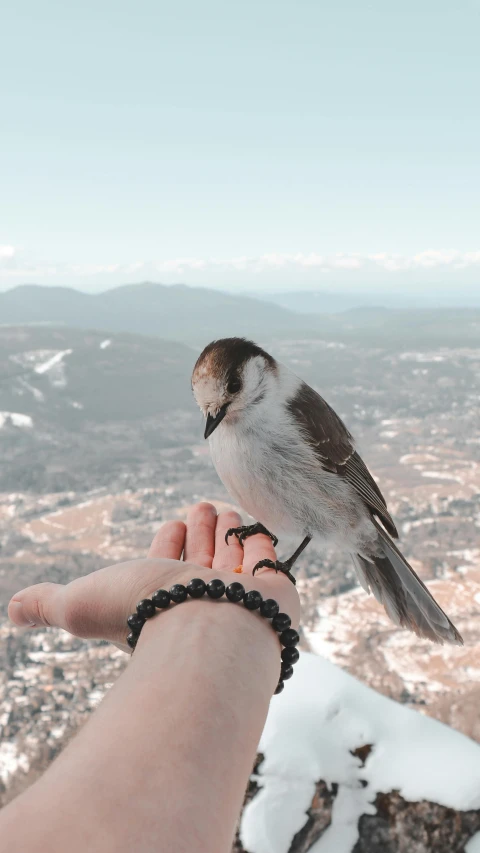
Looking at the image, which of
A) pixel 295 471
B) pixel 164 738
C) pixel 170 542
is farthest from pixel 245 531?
pixel 164 738

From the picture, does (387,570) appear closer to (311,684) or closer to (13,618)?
(13,618)

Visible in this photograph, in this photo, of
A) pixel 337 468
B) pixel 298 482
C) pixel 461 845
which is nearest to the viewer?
pixel 298 482

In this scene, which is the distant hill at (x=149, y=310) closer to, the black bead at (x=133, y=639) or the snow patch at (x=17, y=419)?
the snow patch at (x=17, y=419)

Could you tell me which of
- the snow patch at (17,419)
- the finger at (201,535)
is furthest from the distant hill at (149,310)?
the finger at (201,535)

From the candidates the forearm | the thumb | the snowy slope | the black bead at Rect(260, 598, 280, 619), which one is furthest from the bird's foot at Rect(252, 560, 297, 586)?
the snowy slope

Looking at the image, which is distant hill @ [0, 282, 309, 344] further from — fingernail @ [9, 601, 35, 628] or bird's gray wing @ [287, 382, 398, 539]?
fingernail @ [9, 601, 35, 628]

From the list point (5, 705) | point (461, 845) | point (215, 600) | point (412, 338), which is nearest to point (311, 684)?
point (461, 845)

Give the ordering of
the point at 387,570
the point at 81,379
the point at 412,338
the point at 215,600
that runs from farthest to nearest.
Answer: the point at 412,338 < the point at 81,379 < the point at 387,570 < the point at 215,600
